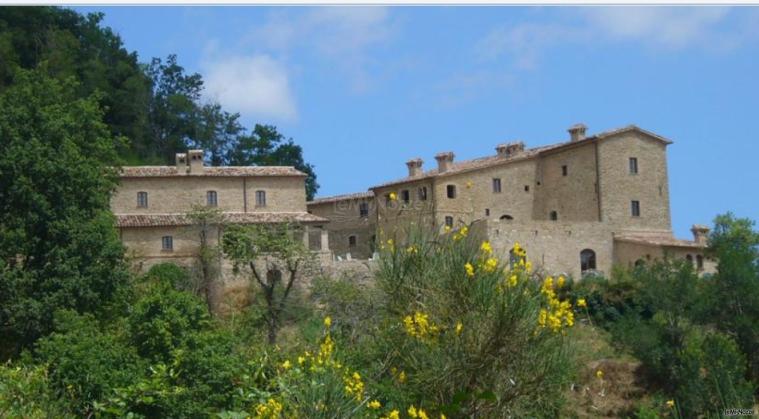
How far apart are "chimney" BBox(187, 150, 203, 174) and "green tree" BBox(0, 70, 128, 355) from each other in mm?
15826

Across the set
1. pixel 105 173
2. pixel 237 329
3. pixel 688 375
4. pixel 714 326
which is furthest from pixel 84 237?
pixel 714 326

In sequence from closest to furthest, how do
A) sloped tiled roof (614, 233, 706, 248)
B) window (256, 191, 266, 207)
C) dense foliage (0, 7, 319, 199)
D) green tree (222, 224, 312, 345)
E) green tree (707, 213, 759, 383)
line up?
green tree (707, 213, 759, 383) → green tree (222, 224, 312, 345) → sloped tiled roof (614, 233, 706, 248) → window (256, 191, 266, 207) → dense foliage (0, 7, 319, 199)

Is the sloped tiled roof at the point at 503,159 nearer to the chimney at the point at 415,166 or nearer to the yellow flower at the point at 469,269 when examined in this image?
the chimney at the point at 415,166

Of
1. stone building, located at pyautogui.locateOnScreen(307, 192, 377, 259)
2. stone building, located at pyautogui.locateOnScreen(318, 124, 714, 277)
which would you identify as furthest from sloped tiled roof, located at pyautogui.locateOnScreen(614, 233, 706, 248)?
stone building, located at pyautogui.locateOnScreen(307, 192, 377, 259)

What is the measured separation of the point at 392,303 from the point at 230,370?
13.6ft

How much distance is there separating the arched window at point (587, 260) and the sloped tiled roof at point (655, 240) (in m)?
1.55

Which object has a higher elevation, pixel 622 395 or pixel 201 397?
pixel 201 397

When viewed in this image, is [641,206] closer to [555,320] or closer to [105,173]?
[105,173]

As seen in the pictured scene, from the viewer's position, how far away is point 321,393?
12.0 m

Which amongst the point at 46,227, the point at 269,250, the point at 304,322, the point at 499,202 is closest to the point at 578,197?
the point at 499,202

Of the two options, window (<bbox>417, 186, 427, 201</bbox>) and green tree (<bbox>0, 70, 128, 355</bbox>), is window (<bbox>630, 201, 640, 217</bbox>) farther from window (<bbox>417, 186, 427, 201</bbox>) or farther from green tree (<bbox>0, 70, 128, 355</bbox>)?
green tree (<bbox>0, 70, 128, 355</bbox>)

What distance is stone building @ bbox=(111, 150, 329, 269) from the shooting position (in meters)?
47.8

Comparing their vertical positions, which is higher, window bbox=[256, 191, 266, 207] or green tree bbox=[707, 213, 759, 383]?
window bbox=[256, 191, 266, 207]

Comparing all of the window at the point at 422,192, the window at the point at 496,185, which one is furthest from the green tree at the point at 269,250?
the window at the point at 496,185
